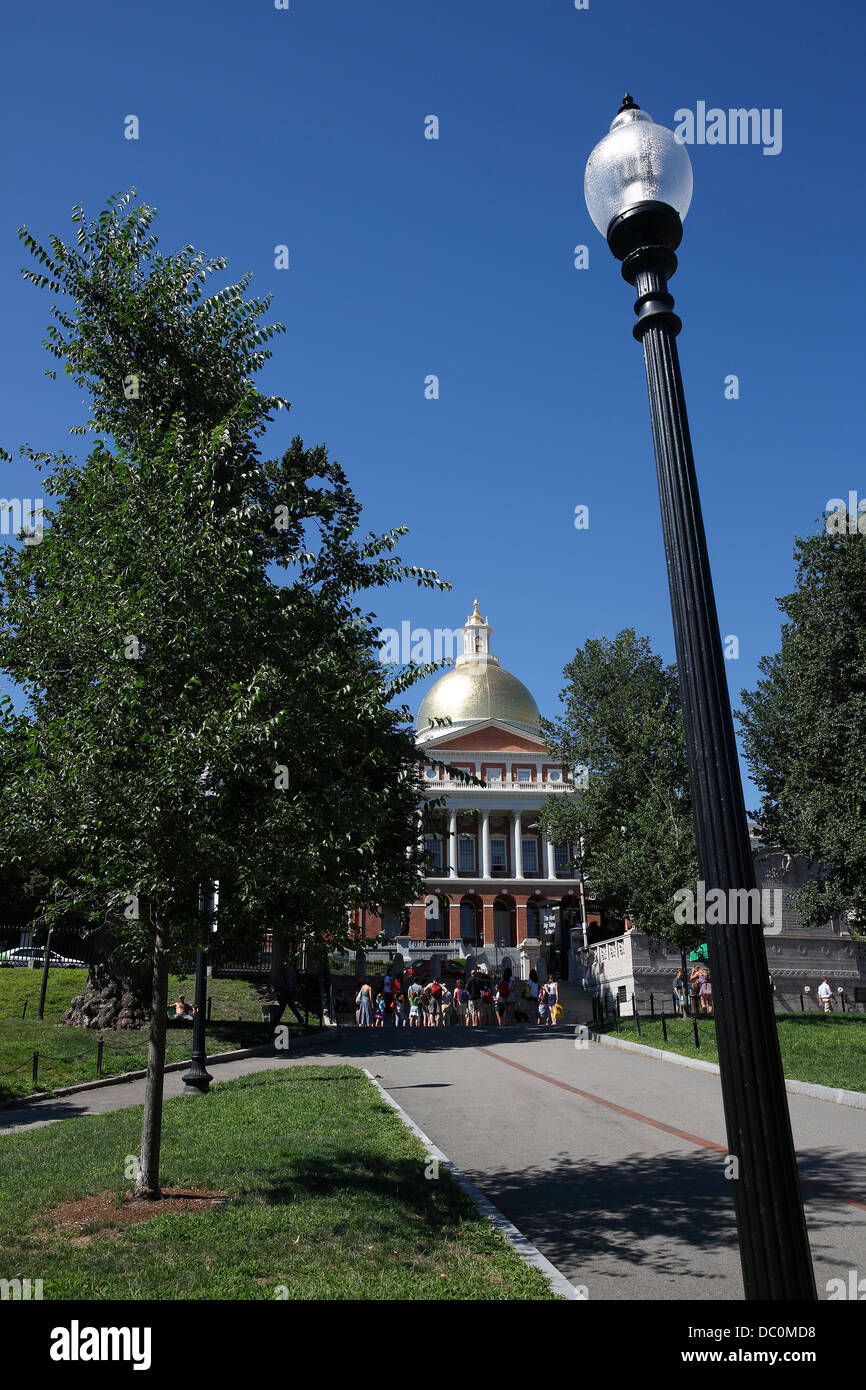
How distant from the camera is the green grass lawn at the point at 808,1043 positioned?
14992 millimetres

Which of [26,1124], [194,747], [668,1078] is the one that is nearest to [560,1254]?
[194,747]

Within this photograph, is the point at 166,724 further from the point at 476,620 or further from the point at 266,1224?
the point at 476,620

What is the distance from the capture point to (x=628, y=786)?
38.2 metres

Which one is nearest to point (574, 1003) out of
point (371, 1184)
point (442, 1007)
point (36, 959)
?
point (442, 1007)

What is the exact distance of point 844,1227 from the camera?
716cm

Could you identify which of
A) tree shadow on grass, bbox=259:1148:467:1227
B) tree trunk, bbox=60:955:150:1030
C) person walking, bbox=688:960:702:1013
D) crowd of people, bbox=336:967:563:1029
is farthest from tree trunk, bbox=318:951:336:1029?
tree shadow on grass, bbox=259:1148:467:1227

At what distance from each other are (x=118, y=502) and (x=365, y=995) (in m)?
23.0

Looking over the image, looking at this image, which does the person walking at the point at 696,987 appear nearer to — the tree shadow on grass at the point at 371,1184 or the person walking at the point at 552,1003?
the person walking at the point at 552,1003

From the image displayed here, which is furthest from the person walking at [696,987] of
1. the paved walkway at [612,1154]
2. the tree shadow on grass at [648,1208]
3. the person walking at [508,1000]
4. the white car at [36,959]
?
the white car at [36,959]

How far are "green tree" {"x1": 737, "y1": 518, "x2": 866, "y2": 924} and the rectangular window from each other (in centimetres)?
4054

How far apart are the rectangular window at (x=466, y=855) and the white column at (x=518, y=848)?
10.3 ft
